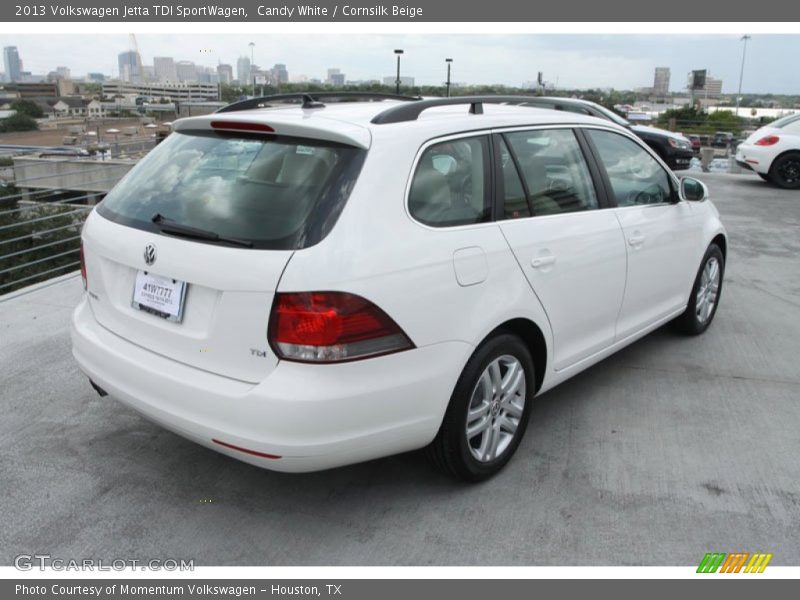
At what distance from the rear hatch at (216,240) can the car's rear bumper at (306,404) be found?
0.08m

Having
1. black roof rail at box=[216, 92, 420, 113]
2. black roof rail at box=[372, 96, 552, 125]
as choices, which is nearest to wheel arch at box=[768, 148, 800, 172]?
black roof rail at box=[372, 96, 552, 125]

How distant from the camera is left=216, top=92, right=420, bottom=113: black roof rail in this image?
3555mm

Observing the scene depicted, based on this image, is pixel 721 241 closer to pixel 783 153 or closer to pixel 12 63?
pixel 783 153

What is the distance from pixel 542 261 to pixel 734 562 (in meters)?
1.48

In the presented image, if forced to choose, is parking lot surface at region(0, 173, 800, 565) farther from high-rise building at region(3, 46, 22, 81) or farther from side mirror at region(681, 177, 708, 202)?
high-rise building at region(3, 46, 22, 81)

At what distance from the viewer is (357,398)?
8.66ft

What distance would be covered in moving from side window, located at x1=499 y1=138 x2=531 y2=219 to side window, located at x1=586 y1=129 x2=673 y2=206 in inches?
35.0

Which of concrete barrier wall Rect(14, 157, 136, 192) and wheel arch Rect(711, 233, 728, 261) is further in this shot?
concrete barrier wall Rect(14, 157, 136, 192)

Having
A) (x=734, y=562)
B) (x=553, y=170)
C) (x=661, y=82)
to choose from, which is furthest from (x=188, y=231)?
(x=661, y=82)

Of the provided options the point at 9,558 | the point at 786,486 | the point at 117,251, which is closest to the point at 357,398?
the point at 117,251

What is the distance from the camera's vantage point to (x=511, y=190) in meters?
3.39

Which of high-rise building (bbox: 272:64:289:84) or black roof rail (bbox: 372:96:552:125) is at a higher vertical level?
high-rise building (bbox: 272:64:289:84)

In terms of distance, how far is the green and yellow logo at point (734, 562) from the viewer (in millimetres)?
2799

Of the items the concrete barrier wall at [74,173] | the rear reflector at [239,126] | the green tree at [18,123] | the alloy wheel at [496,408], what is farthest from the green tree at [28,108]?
the alloy wheel at [496,408]
